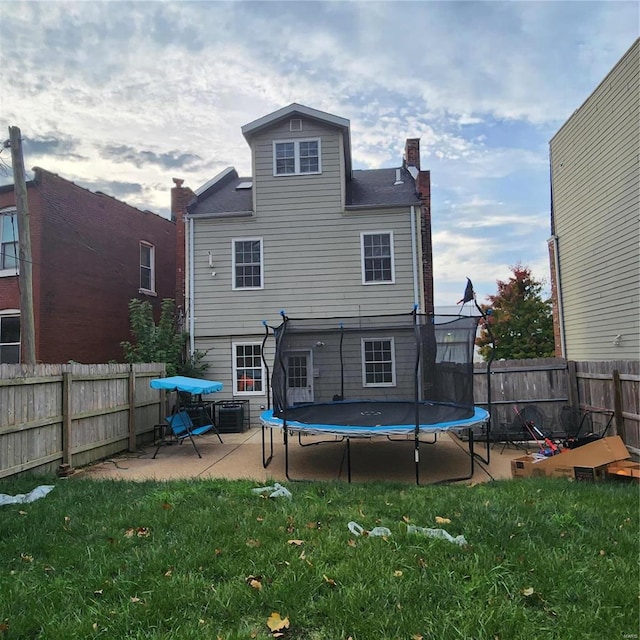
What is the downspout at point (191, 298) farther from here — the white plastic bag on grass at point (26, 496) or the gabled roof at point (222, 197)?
the white plastic bag on grass at point (26, 496)

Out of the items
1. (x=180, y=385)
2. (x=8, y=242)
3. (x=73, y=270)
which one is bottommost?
(x=180, y=385)

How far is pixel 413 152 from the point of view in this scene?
13852mm

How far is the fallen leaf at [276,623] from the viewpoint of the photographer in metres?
2.47

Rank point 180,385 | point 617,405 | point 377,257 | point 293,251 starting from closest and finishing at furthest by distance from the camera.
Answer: point 617,405 → point 180,385 → point 377,257 → point 293,251

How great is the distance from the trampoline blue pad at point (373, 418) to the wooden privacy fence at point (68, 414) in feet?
9.31

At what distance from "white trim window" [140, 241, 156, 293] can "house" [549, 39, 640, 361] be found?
1354cm

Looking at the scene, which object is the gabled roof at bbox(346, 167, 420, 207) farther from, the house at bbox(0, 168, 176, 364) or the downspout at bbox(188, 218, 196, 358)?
the house at bbox(0, 168, 176, 364)

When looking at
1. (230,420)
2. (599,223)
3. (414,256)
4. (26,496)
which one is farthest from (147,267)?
(599,223)

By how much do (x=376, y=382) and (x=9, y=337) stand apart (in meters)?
10.6

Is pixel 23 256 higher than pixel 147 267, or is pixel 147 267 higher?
pixel 147 267

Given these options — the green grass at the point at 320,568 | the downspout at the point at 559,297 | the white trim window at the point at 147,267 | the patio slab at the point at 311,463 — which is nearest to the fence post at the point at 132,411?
the patio slab at the point at 311,463

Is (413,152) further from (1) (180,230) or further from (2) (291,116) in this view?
(1) (180,230)

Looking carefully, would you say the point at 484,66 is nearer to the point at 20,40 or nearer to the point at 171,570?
the point at 20,40

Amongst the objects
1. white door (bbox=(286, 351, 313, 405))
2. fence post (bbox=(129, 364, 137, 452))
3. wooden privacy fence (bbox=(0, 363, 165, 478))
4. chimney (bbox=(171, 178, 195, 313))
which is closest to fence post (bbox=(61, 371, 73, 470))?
wooden privacy fence (bbox=(0, 363, 165, 478))
